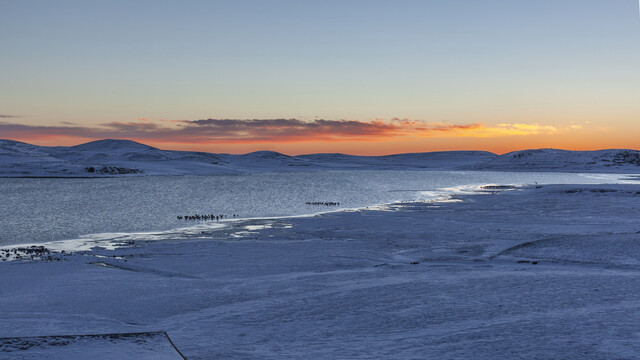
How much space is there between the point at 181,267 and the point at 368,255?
19.9 ft

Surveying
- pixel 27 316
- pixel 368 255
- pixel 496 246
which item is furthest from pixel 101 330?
pixel 496 246

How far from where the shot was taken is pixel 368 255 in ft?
57.8

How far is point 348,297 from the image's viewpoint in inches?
430

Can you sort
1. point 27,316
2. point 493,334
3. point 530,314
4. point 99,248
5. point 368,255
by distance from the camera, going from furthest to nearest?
point 99,248 → point 368,255 → point 27,316 → point 530,314 → point 493,334

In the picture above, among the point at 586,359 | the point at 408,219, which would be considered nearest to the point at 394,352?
the point at 586,359

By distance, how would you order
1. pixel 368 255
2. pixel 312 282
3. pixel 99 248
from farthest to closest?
pixel 99 248
pixel 368 255
pixel 312 282

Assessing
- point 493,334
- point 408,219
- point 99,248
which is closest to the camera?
point 493,334

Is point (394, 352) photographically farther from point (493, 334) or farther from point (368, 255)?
point (368, 255)

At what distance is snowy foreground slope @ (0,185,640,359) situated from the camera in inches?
300

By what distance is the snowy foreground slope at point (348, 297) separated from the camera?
762 centimetres

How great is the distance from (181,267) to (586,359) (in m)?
11.7

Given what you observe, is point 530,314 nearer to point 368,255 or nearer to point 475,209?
point 368,255

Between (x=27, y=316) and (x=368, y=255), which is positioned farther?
(x=368, y=255)

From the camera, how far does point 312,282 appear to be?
12719 millimetres
